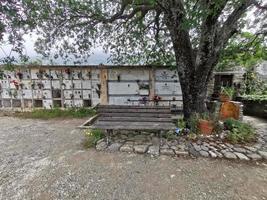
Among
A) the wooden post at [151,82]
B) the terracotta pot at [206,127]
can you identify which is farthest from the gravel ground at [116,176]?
the wooden post at [151,82]

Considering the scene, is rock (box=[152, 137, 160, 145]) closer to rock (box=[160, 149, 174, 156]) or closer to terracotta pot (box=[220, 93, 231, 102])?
rock (box=[160, 149, 174, 156])

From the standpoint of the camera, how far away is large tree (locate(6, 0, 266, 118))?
4.06 meters

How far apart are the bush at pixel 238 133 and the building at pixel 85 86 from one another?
9.06 ft

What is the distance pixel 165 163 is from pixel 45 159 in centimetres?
228

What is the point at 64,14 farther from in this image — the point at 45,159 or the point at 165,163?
the point at 165,163

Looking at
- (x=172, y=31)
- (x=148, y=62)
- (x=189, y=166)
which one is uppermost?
(x=172, y=31)

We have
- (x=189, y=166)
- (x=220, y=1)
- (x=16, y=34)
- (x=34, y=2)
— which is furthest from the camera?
(x=34, y=2)

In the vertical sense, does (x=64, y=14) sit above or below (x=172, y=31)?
above

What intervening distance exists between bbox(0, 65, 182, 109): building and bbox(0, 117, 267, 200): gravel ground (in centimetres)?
341

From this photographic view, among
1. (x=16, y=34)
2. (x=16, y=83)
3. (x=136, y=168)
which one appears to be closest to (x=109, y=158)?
(x=136, y=168)

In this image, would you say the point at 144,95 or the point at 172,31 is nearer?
the point at 172,31

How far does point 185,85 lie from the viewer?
4.75 meters

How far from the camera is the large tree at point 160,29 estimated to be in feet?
13.3

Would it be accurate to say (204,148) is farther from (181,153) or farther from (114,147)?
(114,147)
